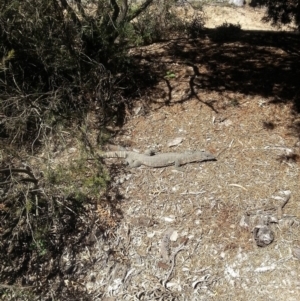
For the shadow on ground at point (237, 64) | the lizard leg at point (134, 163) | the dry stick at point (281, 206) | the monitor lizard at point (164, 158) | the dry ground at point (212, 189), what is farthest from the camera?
the shadow on ground at point (237, 64)

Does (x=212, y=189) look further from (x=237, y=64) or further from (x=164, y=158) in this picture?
(x=237, y=64)

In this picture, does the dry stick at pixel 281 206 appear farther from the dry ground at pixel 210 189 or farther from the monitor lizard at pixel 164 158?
the monitor lizard at pixel 164 158

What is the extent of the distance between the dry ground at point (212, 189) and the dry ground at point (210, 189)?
0.01 m

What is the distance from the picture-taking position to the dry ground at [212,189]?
14.7ft

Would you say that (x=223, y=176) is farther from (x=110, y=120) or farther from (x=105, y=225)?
(x=110, y=120)

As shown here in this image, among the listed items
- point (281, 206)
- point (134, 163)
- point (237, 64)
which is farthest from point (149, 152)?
point (237, 64)

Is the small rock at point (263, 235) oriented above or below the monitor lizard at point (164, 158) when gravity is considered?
below

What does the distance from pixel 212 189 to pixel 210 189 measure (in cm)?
2

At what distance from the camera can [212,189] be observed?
507 centimetres

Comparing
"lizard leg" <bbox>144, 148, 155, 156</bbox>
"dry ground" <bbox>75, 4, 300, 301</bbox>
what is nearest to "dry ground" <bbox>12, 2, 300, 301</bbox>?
"dry ground" <bbox>75, 4, 300, 301</bbox>

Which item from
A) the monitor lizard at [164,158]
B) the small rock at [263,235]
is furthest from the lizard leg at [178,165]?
the small rock at [263,235]

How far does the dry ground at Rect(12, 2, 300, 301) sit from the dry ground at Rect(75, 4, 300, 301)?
0.01 metres

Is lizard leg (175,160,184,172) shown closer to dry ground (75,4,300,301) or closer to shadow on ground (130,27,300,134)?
dry ground (75,4,300,301)

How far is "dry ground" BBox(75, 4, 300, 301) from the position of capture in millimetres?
4473
